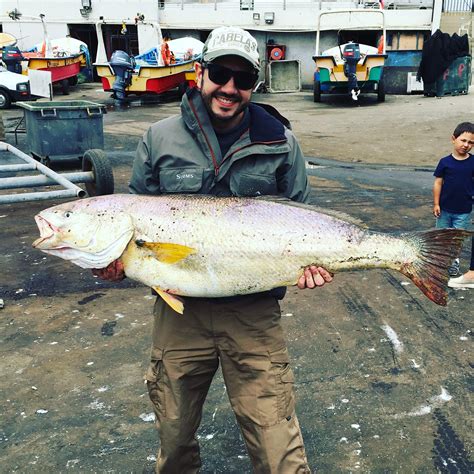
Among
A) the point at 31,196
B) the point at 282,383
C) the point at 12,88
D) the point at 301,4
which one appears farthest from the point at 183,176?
the point at 301,4

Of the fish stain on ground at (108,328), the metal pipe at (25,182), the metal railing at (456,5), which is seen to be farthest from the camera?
the metal railing at (456,5)

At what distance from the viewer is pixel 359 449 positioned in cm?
315

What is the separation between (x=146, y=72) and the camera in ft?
66.5

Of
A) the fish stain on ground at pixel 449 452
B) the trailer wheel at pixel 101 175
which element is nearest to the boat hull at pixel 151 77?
the trailer wheel at pixel 101 175

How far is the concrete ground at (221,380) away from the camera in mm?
3129

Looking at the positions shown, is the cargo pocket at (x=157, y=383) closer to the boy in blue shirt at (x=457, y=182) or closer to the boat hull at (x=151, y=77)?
the boy in blue shirt at (x=457, y=182)

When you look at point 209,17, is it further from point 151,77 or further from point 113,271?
point 113,271

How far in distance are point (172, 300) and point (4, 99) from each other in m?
17.8

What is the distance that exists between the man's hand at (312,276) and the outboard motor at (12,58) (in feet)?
67.2

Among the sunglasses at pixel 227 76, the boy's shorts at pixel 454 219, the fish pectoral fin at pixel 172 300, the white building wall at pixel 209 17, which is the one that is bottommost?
the boy's shorts at pixel 454 219

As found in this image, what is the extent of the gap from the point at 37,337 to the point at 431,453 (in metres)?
2.80

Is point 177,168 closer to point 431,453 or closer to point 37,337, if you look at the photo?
point 431,453

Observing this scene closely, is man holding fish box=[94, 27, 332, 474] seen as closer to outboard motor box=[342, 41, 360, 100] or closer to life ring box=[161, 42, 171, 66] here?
outboard motor box=[342, 41, 360, 100]

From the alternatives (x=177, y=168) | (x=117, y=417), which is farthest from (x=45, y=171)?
(x=177, y=168)
